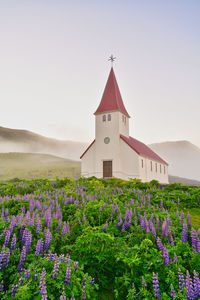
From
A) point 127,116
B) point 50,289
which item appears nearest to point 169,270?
point 50,289

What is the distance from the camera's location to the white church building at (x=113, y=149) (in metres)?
30.1

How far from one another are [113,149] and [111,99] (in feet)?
27.5

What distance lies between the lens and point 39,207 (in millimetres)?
5863

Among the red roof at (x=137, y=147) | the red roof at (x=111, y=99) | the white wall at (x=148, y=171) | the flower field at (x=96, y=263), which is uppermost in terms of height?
the red roof at (x=111, y=99)

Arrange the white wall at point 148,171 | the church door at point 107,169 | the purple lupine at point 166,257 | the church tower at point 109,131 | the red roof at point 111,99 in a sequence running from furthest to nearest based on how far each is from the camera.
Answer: the red roof at point 111,99
the white wall at point 148,171
the church tower at point 109,131
the church door at point 107,169
the purple lupine at point 166,257

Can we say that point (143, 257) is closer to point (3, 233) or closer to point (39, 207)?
point (3, 233)

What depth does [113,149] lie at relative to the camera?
101ft

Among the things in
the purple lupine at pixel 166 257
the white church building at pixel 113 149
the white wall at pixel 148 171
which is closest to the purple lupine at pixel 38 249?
the purple lupine at pixel 166 257

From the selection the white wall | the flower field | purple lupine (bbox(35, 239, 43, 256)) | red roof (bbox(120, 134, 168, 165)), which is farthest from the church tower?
purple lupine (bbox(35, 239, 43, 256))

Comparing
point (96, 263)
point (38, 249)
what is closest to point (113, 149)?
point (96, 263)

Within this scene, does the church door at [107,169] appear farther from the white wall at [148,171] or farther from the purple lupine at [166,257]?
the purple lupine at [166,257]

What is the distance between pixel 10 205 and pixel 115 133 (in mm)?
25640

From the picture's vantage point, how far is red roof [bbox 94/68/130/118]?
106 ft

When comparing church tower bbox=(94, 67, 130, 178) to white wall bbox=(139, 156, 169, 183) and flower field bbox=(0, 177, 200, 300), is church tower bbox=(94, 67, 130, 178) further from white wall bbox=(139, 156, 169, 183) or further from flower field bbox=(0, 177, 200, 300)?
flower field bbox=(0, 177, 200, 300)
